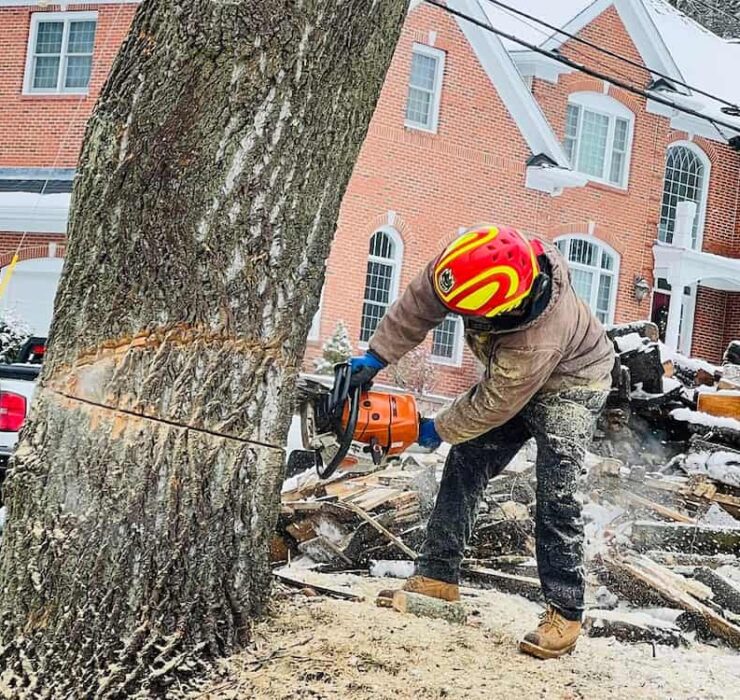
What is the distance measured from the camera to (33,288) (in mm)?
17344

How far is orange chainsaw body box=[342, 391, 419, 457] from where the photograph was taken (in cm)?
382

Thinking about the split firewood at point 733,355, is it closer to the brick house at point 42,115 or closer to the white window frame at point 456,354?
the white window frame at point 456,354

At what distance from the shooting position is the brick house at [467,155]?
1736 cm

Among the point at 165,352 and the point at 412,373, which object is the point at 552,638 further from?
the point at 412,373

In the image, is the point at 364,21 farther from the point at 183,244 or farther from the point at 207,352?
the point at 207,352

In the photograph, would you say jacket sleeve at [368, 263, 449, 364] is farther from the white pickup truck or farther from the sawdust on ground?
the white pickup truck

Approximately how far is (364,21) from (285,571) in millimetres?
2601

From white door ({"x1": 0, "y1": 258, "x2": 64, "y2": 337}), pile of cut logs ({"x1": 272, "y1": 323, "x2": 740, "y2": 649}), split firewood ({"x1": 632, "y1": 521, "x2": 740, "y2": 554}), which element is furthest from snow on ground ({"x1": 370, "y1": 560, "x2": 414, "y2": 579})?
white door ({"x1": 0, "y1": 258, "x2": 64, "y2": 337})

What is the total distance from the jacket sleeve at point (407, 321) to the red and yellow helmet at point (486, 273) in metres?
0.33

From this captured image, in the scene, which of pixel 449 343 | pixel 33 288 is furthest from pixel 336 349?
pixel 33 288

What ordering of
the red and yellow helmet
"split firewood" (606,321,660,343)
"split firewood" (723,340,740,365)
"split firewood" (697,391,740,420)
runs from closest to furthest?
the red and yellow helmet → "split firewood" (697,391,740,420) → "split firewood" (606,321,660,343) → "split firewood" (723,340,740,365)

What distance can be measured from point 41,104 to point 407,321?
624 inches

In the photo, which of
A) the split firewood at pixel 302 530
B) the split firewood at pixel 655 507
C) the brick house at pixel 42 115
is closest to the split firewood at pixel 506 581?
the split firewood at pixel 302 530

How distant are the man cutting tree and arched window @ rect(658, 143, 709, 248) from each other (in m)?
19.9
